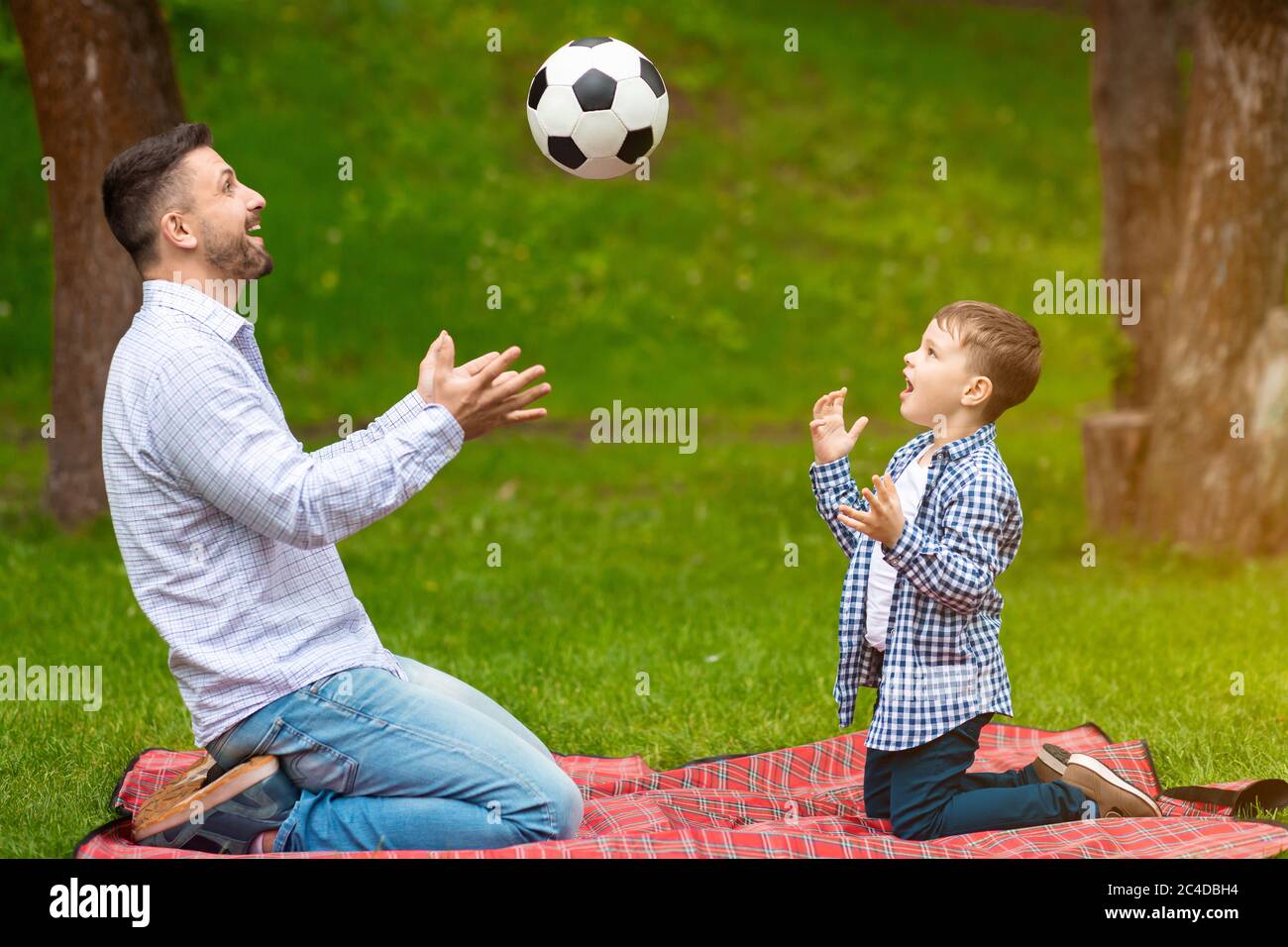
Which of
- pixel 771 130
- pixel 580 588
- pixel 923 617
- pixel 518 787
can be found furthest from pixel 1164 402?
pixel 771 130

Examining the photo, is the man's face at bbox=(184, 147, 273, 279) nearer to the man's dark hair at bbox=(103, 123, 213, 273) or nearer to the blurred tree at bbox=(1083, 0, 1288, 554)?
the man's dark hair at bbox=(103, 123, 213, 273)

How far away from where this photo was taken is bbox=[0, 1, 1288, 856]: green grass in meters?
5.73

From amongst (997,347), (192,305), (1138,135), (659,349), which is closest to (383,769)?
(192,305)

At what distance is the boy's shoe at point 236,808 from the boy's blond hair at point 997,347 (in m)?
2.19

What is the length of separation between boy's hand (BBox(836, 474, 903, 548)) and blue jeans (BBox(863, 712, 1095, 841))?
67cm

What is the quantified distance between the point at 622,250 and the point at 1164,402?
281 inches

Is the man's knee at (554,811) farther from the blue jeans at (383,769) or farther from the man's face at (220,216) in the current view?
the man's face at (220,216)

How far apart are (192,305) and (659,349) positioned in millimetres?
9216

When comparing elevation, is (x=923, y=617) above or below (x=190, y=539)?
below

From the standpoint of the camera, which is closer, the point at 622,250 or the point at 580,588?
the point at 580,588

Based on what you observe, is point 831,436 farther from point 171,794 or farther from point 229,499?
point 171,794

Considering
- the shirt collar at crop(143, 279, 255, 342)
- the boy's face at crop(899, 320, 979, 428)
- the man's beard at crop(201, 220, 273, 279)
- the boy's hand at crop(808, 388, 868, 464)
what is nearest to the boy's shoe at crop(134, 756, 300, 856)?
the shirt collar at crop(143, 279, 255, 342)

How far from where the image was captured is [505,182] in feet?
48.3
